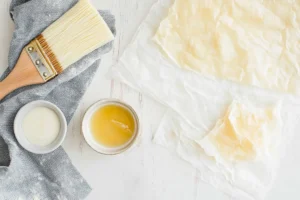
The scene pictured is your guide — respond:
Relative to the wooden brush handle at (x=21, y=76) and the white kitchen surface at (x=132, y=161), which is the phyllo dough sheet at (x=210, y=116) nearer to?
the white kitchen surface at (x=132, y=161)

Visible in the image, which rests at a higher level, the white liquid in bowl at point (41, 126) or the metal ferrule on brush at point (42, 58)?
the metal ferrule on brush at point (42, 58)

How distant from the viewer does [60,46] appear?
973 millimetres

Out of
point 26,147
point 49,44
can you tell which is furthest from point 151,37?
point 26,147

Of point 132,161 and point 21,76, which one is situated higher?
point 21,76

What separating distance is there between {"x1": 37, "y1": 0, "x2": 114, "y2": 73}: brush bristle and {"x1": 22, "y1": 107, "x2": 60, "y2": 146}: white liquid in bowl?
0.08 metres

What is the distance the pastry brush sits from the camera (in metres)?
0.98

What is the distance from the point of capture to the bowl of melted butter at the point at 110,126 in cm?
102

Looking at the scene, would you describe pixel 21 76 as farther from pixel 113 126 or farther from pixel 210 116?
pixel 210 116

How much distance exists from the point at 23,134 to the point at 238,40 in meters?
0.42

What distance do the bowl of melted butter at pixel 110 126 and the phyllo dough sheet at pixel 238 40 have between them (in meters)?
0.14

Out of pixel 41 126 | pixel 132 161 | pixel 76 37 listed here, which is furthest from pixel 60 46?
pixel 132 161

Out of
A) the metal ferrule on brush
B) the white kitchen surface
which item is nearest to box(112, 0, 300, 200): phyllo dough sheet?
the white kitchen surface

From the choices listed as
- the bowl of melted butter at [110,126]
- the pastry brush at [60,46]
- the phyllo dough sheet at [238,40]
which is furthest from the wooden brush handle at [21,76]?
the phyllo dough sheet at [238,40]

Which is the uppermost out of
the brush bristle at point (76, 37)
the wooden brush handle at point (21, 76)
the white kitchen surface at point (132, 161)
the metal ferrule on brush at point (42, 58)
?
the brush bristle at point (76, 37)
